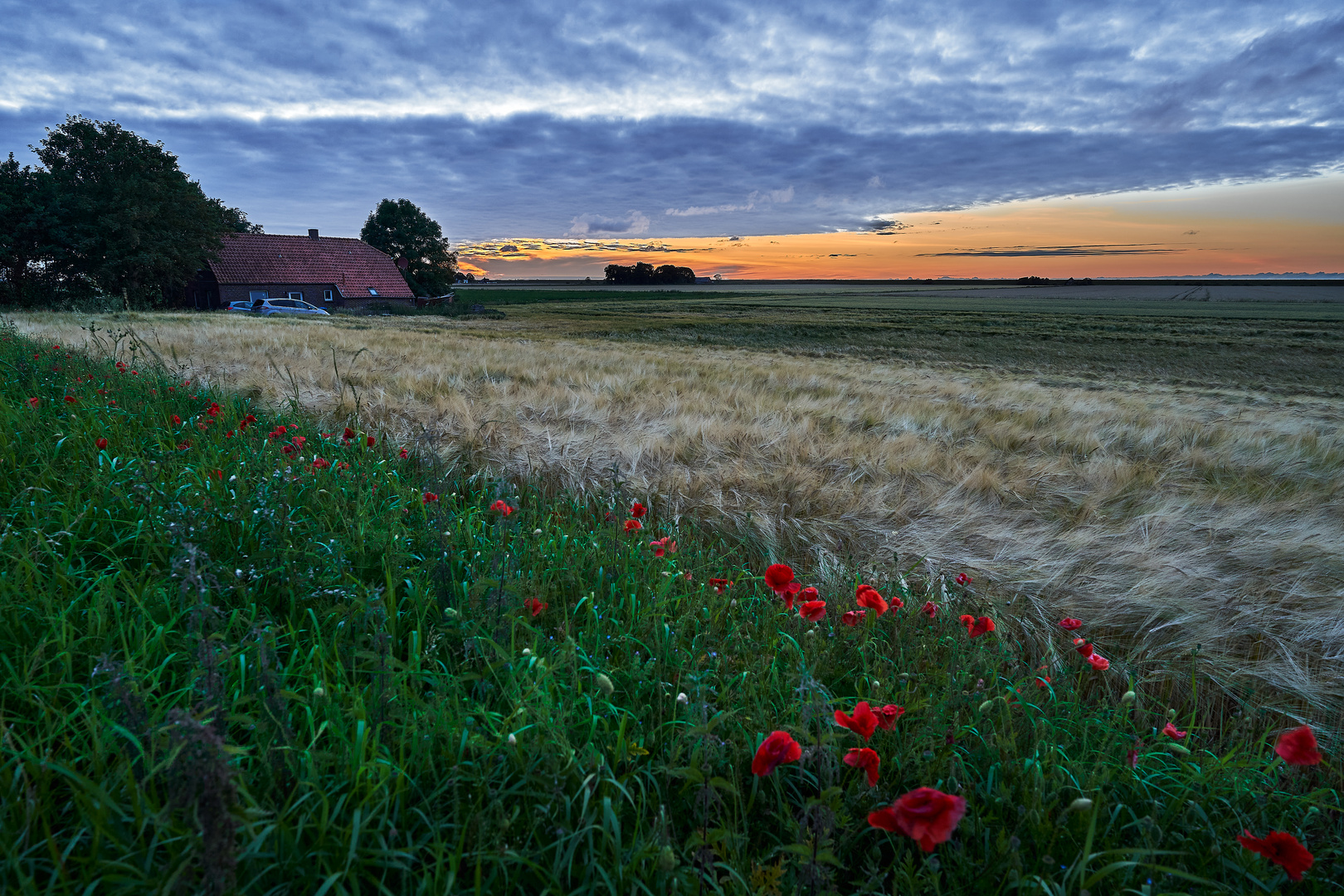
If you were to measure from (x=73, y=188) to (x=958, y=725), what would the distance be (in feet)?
176

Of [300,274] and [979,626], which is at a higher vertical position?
[300,274]

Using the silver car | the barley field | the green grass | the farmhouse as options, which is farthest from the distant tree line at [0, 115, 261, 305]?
the green grass

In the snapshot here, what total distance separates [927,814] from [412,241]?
219ft

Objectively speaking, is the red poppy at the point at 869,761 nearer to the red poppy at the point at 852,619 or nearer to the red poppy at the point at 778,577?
the red poppy at the point at 778,577

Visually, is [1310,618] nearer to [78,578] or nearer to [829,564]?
[829,564]

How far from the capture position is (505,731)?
57.5 inches

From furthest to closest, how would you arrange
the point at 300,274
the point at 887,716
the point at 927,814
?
the point at 300,274 < the point at 887,716 < the point at 927,814

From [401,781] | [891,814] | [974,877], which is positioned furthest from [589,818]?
[974,877]

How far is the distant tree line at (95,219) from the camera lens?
36.2 metres

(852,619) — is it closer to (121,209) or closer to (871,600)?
(871,600)

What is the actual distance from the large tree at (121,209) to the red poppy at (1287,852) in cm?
4877

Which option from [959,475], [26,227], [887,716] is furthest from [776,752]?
[26,227]

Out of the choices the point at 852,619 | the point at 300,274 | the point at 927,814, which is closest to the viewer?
the point at 927,814


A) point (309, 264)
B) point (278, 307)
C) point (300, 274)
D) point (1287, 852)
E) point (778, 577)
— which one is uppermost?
point (309, 264)
